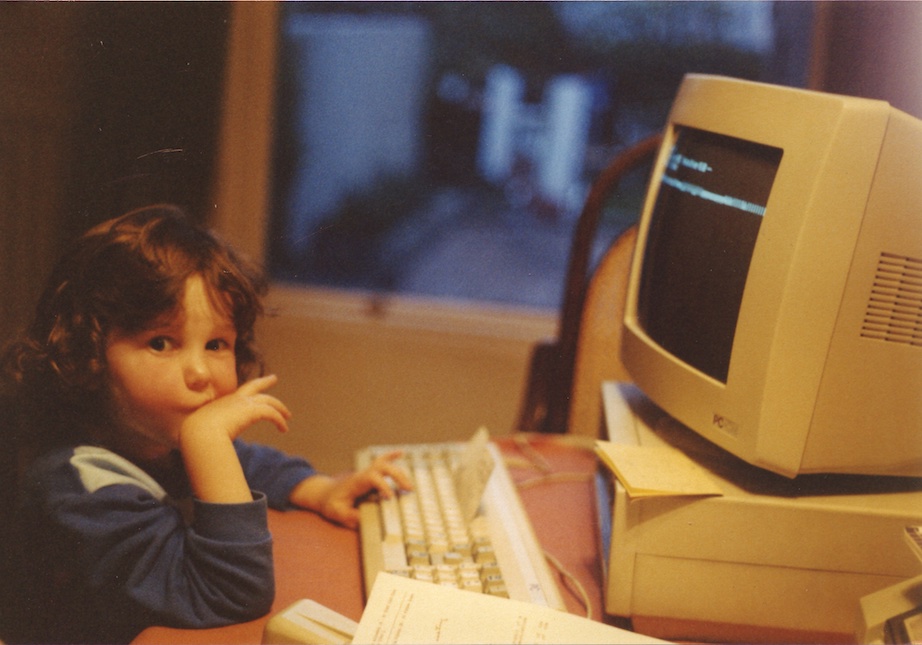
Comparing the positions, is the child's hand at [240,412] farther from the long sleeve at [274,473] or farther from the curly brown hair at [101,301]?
the long sleeve at [274,473]

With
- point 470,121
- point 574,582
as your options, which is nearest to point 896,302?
point 574,582

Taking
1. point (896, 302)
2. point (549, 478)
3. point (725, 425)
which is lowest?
point (549, 478)

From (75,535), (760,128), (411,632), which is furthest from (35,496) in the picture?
(760,128)

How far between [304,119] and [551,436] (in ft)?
4.00

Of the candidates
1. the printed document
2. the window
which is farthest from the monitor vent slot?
the window

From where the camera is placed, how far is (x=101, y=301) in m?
0.75

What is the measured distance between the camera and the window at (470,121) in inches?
81.0

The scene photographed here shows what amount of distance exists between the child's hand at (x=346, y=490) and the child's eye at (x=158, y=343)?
34 cm

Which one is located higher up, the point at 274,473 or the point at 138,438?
the point at 138,438

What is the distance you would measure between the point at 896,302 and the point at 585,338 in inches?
29.2

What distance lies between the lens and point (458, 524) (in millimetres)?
931

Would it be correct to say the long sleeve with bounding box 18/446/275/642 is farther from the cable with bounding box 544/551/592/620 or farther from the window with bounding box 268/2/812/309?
the window with bounding box 268/2/812/309

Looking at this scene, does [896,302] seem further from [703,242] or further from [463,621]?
[463,621]

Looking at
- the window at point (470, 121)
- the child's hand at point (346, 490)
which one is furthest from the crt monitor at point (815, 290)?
the window at point (470, 121)
